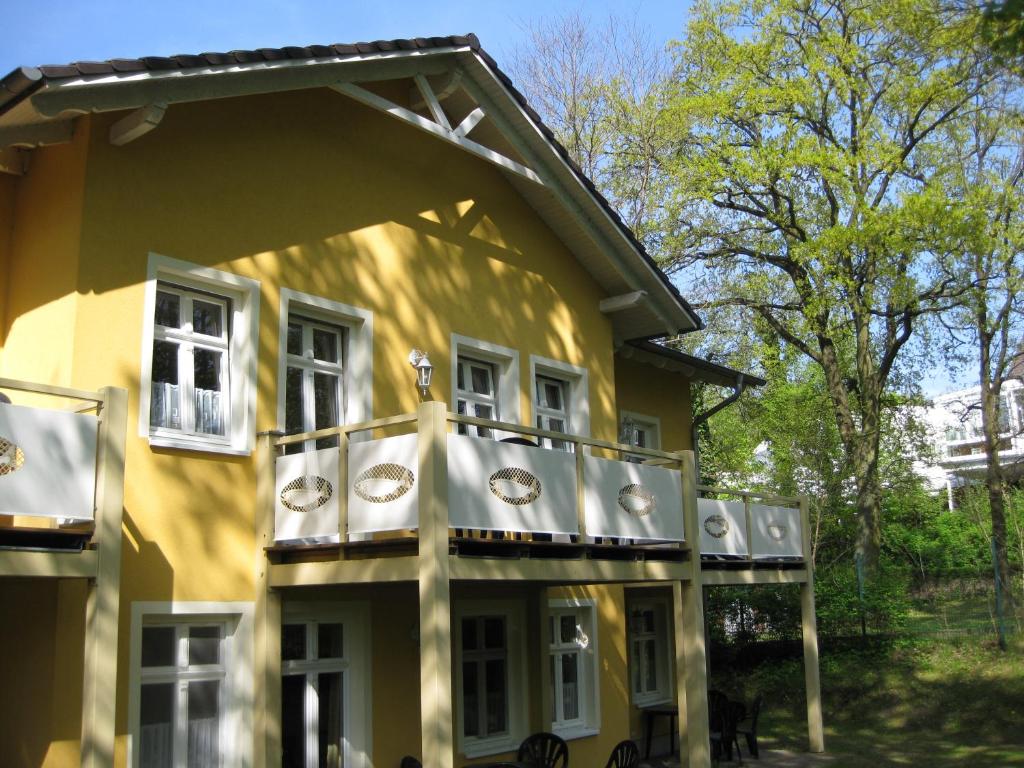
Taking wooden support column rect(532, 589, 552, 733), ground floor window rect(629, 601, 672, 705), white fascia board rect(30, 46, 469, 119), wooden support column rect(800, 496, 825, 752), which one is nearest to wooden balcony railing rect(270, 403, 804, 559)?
wooden support column rect(532, 589, 552, 733)

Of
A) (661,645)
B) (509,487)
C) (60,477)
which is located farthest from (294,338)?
(661,645)

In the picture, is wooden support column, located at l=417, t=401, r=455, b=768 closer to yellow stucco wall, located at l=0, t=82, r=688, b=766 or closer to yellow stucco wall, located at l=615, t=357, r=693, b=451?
yellow stucco wall, located at l=0, t=82, r=688, b=766

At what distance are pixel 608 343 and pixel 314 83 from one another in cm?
576

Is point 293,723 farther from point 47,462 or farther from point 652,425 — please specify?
point 652,425

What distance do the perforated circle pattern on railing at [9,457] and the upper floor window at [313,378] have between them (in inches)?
127

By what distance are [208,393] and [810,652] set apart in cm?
893

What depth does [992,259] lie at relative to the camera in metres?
22.0

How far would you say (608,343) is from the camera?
14.2m

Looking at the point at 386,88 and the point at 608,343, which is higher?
the point at 386,88

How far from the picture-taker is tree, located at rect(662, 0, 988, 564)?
2184 cm

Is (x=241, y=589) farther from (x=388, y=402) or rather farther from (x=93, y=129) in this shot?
(x=93, y=129)

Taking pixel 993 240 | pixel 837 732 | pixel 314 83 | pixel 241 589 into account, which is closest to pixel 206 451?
pixel 241 589

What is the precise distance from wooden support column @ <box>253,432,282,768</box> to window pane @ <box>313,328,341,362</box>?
1.29 metres

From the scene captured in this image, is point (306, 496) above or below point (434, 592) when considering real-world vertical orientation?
above
